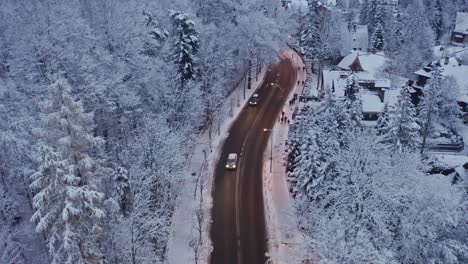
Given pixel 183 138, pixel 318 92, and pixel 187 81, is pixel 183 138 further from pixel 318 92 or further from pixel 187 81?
pixel 318 92

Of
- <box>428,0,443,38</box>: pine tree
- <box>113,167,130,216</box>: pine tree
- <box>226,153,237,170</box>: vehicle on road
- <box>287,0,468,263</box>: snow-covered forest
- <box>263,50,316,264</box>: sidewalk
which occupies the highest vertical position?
<box>428,0,443,38</box>: pine tree

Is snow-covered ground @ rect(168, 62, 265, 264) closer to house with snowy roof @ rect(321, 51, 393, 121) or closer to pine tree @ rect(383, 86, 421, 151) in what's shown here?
house with snowy roof @ rect(321, 51, 393, 121)

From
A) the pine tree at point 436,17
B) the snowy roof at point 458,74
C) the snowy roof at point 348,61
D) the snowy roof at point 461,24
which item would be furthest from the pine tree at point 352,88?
the snowy roof at point 461,24

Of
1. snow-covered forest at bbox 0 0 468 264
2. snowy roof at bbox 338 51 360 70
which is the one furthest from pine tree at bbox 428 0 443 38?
snow-covered forest at bbox 0 0 468 264

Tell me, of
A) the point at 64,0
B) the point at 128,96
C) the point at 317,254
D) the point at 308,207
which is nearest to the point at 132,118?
the point at 128,96

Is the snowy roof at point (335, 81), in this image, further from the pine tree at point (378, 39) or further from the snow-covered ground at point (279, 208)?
the pine tree at point (378, 39)

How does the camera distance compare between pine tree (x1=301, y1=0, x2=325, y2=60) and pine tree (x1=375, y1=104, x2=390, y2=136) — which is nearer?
pine tree (x1=375, y1=104, x2=390, y2=136)
